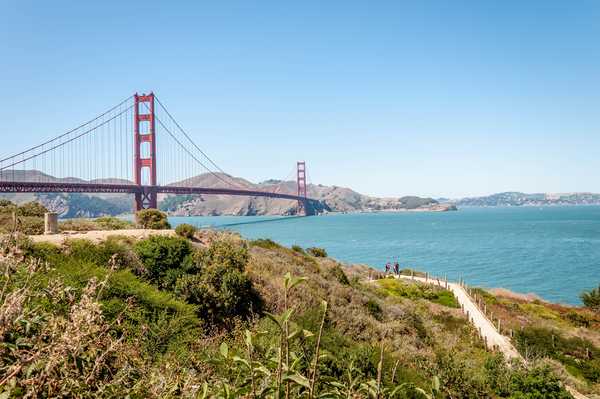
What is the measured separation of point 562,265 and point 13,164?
6955 cm

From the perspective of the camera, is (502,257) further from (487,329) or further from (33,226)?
(33,226)

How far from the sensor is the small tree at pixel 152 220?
2542cm

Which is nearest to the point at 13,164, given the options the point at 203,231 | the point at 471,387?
the point at 203,231

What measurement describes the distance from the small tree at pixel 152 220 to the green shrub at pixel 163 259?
1147 cm

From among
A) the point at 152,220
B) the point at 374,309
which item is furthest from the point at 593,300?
the point at 152,220

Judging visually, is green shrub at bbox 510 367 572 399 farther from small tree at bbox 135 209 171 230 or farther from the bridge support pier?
the bridge support pier

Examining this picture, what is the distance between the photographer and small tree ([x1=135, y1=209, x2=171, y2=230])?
2542 centimetres

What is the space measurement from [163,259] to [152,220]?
13434mm

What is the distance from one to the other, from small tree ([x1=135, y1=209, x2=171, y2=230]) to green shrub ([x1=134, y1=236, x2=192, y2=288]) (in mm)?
11468

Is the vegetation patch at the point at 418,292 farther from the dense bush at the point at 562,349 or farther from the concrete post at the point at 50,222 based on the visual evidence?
the concrete post at the point at 50,222

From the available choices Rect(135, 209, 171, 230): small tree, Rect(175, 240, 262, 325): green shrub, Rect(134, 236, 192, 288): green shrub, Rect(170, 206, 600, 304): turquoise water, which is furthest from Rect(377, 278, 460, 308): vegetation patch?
Rect(134, 236, 192, 288): green shrub

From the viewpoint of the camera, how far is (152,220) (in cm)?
2616

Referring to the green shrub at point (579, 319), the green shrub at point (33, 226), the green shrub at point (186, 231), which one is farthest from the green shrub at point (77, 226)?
the green shrub at point (579, 319)

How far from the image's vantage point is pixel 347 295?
1842 centimetres
